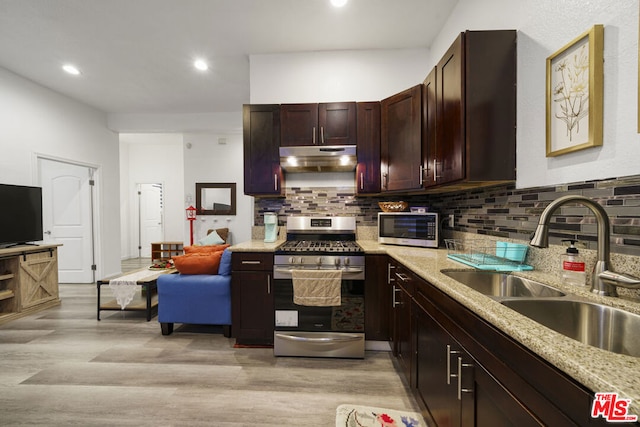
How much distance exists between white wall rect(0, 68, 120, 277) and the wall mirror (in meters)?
1.51

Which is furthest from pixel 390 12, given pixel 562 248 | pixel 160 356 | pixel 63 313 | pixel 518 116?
pixel 63 313

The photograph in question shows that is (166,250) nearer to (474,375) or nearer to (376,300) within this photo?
(376,300)

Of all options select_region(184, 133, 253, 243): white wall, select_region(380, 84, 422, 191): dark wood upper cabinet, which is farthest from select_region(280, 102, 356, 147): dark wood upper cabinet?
select_region(184, 133, 253, 243): white wall

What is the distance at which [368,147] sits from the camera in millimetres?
2689

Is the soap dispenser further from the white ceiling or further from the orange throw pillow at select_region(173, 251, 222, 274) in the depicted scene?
the orange throw pillow at select_region(173, 251, 222, 274)

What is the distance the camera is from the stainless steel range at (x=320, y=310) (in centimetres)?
228

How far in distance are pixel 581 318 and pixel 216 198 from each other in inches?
234

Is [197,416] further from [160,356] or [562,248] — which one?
[562,248]

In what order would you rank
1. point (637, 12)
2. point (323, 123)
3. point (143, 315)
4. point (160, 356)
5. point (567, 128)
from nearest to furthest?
1. point (637, 12)
2. point (567, 128)
3. point (160, 356)
4. point (323, 123)
5. point (143, 315)

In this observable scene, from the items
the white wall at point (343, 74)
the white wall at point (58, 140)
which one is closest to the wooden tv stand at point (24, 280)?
the white wall at point (58, 140)

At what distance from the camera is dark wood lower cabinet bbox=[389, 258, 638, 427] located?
600 millimetres

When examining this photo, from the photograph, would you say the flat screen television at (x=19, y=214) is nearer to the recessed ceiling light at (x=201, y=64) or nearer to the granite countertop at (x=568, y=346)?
the recessed ceiling light at (x=201, y=64)

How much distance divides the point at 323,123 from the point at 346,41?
37.3 inches

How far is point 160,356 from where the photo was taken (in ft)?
7.57
